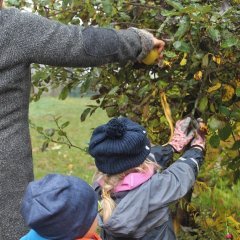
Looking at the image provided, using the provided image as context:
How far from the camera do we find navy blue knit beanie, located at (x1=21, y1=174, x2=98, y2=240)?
1.66m

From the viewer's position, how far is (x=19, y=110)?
2105 mm

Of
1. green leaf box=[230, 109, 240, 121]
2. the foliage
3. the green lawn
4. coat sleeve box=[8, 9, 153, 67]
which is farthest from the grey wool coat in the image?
the green lawn

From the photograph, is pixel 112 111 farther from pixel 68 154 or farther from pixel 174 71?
pixel 68 154

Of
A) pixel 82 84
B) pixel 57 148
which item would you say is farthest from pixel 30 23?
pixel 57 148

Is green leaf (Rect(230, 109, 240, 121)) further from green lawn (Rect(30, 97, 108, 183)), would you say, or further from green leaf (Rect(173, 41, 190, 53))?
green lawn (Rect(30, 97, 108, 183))

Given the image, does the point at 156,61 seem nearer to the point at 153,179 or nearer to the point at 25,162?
the point at 153,179

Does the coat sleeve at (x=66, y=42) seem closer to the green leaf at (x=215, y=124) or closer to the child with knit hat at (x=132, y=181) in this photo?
the child with knit hat at (x=132, y=181)

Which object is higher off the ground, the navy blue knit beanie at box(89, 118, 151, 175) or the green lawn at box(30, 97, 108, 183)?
the navy blue knit beanie at box(89, 118, 151, 175)

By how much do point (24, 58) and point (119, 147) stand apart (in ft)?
1.41

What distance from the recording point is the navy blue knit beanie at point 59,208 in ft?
5.43

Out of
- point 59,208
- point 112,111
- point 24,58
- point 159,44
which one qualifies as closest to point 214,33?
point 159,44

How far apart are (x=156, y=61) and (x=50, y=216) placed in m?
0.83

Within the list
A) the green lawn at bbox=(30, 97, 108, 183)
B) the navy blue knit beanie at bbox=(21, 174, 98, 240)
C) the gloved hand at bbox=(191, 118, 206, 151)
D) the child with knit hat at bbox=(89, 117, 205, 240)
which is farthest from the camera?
the green lawn at bbox=(30, 97, 108, 183)

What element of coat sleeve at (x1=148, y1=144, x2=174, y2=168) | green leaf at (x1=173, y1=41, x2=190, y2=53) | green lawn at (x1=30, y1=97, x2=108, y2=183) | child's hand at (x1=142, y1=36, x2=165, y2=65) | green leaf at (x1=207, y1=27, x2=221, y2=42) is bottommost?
green lawn at (x1=30, y1=97, x2=108, y2=183)
